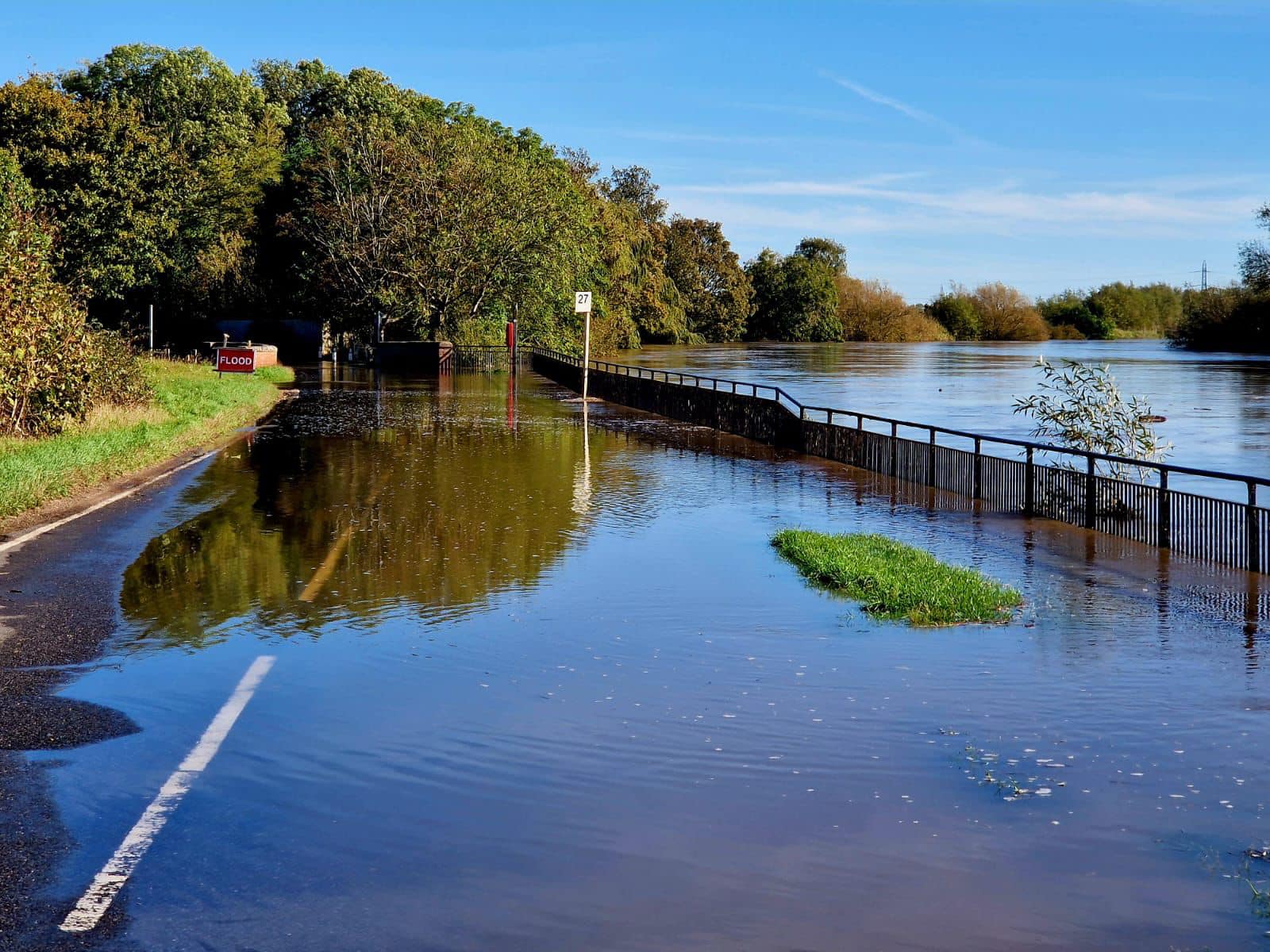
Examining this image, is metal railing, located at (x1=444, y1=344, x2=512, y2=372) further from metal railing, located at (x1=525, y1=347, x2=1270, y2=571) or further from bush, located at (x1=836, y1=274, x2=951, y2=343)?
bush, located at (x1=836, y1=274, x2=951, y2=343)

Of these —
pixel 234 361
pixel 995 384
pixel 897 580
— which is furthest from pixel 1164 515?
pixel 995 384

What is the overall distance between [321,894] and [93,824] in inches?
58.8

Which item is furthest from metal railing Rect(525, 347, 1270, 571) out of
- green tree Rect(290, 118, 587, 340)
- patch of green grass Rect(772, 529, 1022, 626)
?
green tree Rect(290, 118, 587, 340)

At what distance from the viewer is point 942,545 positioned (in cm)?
1673

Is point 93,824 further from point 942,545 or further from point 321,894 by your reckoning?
point 942,545

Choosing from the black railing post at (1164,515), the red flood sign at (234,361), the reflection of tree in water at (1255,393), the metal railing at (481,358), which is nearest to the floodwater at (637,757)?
the black railing post at (1164,515)

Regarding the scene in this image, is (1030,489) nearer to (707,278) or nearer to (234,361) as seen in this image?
(234,361)

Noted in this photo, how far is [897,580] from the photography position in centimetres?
1341

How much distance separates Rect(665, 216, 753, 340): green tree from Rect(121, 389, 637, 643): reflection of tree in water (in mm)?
137487

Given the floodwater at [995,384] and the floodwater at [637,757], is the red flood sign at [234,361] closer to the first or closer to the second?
the floodwater at [995,384]

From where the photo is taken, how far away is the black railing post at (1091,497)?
61.5 ft

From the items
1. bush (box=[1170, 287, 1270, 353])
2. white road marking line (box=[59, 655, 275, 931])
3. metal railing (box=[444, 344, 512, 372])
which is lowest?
white road marking line (box=[59, 655, 275, 931])

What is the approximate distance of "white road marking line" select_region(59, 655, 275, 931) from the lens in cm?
554

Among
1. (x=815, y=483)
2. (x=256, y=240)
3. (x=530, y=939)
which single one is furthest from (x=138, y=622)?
(x=256, y=240)
